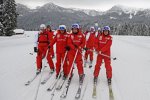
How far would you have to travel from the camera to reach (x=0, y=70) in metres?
12.0

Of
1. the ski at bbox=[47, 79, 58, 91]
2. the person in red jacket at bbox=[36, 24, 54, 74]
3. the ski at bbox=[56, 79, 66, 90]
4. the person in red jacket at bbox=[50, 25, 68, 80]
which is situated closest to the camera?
the ski at bbox=[47, 79, 58, 91]

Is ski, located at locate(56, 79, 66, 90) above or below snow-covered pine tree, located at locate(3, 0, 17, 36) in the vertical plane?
below

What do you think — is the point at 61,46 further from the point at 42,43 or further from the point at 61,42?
the point at 42,43

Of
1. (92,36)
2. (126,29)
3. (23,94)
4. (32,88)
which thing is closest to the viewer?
(23,94)

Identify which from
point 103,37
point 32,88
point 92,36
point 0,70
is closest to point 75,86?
point 32,88

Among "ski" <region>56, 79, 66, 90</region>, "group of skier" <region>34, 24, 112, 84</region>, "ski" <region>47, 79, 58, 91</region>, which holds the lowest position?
"ski" <region>47, 79, 58, 91</region>

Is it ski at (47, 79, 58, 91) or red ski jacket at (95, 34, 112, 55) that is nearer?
ski at (47, 79, 58, 91)

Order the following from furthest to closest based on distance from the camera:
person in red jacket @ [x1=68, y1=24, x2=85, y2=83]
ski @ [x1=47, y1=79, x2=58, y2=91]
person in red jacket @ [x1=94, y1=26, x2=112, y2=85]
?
person in red jacket @ [x1=94, y1=26, x2=112, y2=85], person in red jacket @ [x1=68, y1=24, x2=85, y2=83], ski @ [x1=47, y1=79, x2=58, y2=91]

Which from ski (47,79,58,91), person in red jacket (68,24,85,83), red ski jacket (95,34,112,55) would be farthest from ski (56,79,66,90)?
red ski jacket (95,34,112,55)

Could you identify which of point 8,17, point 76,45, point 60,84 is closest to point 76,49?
point 76,45

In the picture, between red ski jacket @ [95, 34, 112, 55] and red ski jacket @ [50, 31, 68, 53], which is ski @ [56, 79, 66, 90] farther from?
red ski jacket @ [95, 34, 112, 55]

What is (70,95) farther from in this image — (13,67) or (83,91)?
(13,67)

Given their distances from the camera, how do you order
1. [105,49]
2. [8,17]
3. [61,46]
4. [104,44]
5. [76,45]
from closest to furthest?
1. [76,45]
2. [105,49]
3. [104,44]
4. [61,46]
5. [8,17]

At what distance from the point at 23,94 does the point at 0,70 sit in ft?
13.4
